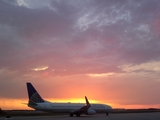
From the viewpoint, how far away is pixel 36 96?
160 feet

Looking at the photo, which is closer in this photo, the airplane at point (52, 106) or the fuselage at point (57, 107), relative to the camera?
the airplane at point (52, 106)

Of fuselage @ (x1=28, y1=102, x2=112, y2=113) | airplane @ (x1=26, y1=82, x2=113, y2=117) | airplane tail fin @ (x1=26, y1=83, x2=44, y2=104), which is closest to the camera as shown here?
airplane tail fin @ (x1=26, y1=83, x2=44, y2=104)

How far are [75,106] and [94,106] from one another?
7262 mm

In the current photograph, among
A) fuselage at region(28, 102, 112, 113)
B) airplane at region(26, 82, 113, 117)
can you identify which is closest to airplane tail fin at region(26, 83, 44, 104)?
airplane at region(26, 82, 113, 117)

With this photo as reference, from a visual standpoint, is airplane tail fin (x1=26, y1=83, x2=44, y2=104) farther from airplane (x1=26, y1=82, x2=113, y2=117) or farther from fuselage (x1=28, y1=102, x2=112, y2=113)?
fuselage (x1=28, y1=102, x2=112, y2=113)

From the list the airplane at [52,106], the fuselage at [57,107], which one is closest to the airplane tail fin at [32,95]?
the airplane at [52,106]

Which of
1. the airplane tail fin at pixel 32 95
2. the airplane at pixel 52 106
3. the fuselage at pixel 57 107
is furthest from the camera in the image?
the fuselage at pixel 57 107

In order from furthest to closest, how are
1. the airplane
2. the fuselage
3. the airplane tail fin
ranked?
the fuselage < the airplane < the airplane tail fin

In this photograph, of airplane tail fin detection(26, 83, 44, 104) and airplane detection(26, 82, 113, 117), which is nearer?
airplane tail fin detection(26, 83, 44, 104)

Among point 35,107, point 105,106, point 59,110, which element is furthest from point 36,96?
point 105,106

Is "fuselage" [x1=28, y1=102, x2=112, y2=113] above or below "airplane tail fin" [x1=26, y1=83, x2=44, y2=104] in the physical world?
below

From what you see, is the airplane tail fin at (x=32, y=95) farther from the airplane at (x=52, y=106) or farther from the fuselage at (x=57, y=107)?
the fuselage at (x=57, y=107)

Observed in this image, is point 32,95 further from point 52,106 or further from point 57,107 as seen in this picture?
point 57,107

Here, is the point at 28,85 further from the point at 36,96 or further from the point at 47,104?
the point at 47,104
